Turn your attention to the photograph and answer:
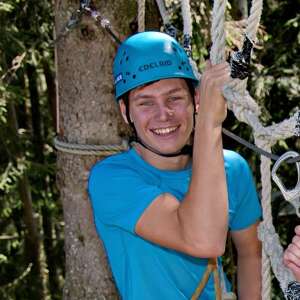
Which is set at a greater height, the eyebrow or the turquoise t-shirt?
the eyebrow

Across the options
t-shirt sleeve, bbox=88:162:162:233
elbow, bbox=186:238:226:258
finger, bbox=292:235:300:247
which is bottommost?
elbow, bbox=186:238:226:258

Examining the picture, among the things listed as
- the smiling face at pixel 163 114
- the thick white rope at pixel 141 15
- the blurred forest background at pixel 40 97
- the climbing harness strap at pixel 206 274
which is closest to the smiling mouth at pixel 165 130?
the smiling face at pixel 163 114

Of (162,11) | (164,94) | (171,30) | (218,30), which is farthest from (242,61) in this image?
(162,11)

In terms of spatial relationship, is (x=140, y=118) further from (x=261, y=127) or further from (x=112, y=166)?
(x=261, y=127)

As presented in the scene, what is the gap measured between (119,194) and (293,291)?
549 mm

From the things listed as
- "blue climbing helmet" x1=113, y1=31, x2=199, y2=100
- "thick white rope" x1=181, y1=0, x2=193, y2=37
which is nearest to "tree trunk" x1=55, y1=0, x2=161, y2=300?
"thick white rope" x1=181, y1=0, x2=193, y2=37

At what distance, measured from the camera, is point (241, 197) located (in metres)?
2.00

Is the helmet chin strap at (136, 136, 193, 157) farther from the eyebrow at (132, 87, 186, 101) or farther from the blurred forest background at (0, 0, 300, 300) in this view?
the blurred forest background at (0, 0, 300, 300)

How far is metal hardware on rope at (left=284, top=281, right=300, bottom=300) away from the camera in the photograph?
4.45 feet

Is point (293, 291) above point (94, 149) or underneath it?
underneath

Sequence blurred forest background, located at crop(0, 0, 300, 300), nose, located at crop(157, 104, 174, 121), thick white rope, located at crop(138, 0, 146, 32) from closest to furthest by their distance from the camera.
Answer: nose, located at crop(157, 104, 174, 121) < thick white rope, located at crop(138, 0, 146, 32) < blurred forest background, located at crop(0, 0, 300, 300)

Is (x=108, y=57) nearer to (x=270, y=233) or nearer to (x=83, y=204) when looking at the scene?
(x=83, y=204)

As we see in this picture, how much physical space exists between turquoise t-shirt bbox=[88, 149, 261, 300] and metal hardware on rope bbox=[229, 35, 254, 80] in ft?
1.30

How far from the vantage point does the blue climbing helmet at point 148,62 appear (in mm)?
1802
